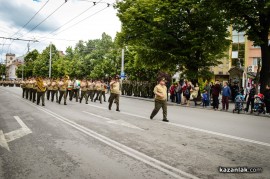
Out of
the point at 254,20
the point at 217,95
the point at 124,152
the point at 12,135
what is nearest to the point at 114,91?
the point at 217,95

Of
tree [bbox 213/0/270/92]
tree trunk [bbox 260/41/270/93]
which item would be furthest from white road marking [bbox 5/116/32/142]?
tree trunk [bbox 260/41/270/93]

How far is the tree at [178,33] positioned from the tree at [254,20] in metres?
2.96

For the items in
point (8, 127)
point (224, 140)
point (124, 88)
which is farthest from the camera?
point (124, 88)

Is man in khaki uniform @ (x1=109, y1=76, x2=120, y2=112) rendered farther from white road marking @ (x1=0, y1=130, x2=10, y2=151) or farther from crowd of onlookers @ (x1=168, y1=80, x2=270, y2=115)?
white road marking @ (x1=0, y1=130, x2=10, y2=151)

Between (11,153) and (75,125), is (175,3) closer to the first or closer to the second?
(75,125)

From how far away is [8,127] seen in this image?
31.5 ft

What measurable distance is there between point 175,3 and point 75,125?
16903 millimetres

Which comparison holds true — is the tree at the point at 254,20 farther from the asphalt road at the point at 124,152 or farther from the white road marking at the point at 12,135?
the white road marking at the point at 12,135

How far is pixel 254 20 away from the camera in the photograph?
19.9 m

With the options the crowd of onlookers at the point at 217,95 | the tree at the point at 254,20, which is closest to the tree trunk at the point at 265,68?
the tree at the point at 254,20

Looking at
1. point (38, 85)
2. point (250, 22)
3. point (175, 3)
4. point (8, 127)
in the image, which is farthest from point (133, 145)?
point (175, 3)

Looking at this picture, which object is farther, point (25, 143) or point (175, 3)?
point (175, 3)

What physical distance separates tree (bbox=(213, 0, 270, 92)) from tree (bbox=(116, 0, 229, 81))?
2964mm

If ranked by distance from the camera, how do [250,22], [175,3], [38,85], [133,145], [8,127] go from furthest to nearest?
[175,3]
[250,22]
[38,85]
[8,127]
[133,145]
